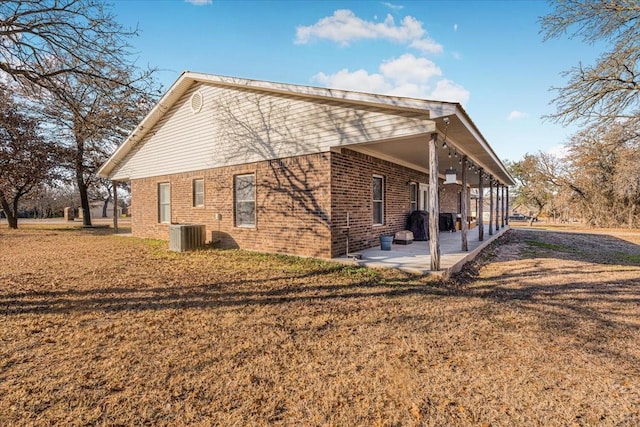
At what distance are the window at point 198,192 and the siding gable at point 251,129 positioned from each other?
18.9 inches

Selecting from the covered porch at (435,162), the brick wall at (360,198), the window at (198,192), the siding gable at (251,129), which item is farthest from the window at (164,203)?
the covered porch at (435,162)

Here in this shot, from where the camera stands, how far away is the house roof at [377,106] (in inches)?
231

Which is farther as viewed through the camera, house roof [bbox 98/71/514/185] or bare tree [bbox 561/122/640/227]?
bare tree [bbox 561/122/640/227]

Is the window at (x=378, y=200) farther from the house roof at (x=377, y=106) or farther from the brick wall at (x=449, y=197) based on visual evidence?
the brick wall at (x=449, y=197)

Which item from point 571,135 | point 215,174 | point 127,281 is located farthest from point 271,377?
point 571,135

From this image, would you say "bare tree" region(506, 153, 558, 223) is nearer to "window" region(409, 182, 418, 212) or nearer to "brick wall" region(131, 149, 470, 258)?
"window" region(409, 182, 418, 212)

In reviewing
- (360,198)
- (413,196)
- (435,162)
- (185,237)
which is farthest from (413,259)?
(185,237)

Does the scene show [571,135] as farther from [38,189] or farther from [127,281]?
[38,189]

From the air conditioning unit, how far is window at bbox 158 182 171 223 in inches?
117

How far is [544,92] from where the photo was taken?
37.9ft

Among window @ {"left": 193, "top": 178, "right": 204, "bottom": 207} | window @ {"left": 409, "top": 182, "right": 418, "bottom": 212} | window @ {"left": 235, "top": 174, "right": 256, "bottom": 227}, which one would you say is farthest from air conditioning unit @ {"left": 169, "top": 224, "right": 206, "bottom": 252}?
window @ {"left": 409, "top": 182, "right": 418, "bottom": 212}

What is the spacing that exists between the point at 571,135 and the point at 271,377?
3325 centimetres

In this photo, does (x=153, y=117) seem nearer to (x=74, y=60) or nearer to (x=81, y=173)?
(x=74, y=60)

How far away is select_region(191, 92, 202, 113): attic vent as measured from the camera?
10.4 m
